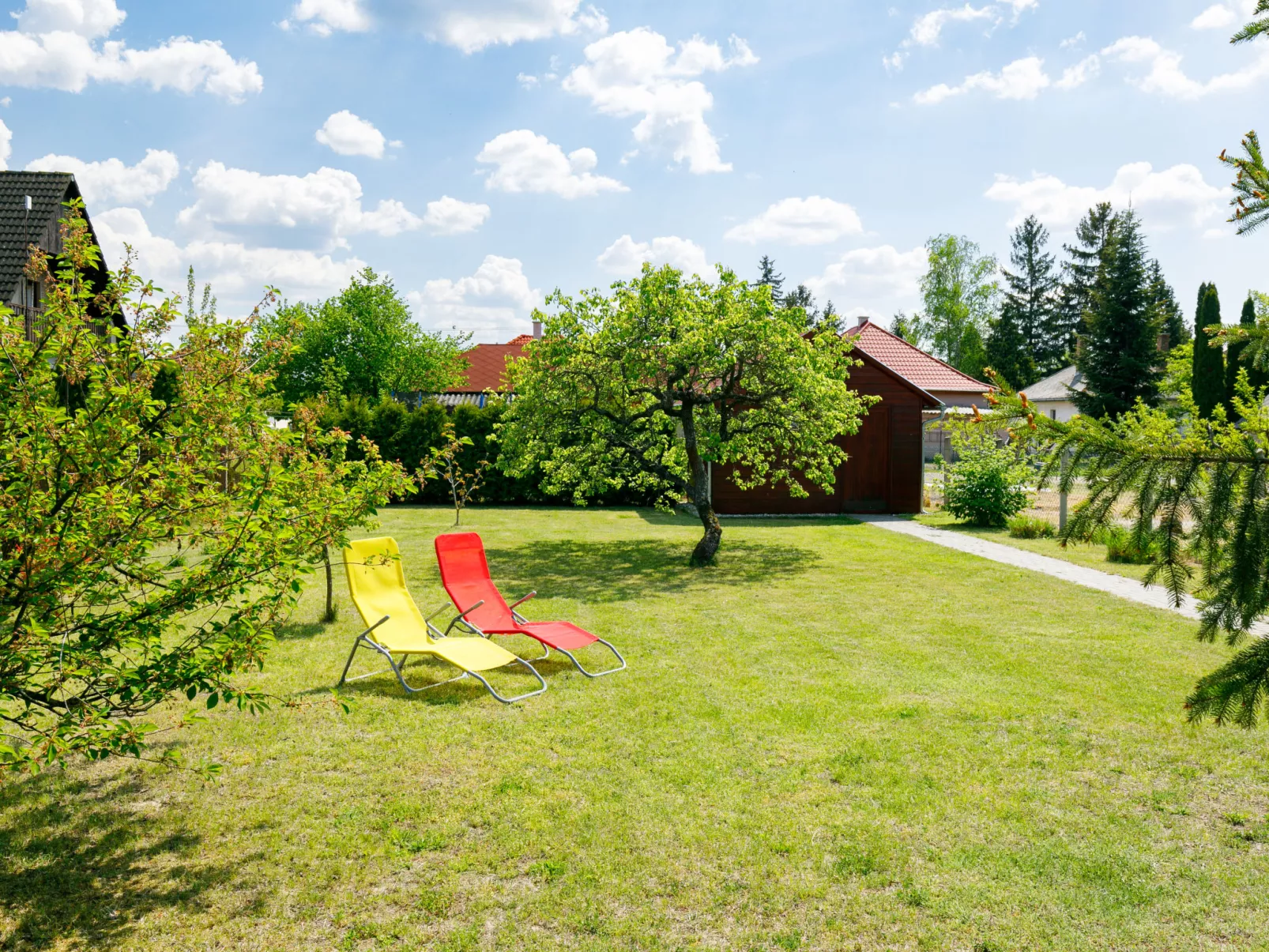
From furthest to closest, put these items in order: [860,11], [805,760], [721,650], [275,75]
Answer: [275,75] → [860,11] → [721,650] → [805,760]

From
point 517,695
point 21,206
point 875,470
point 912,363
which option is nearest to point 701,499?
point 517,695

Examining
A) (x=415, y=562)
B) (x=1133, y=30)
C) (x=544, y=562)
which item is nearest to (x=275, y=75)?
(x=415, y=562)

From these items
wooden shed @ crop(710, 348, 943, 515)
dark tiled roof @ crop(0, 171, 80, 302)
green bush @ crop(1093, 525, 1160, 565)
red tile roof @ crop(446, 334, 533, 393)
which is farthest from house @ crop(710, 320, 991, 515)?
red tile roof @ crop(446, 334, 533, 393)

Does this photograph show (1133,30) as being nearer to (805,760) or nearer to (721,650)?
(805,760)

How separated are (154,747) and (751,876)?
3953mm

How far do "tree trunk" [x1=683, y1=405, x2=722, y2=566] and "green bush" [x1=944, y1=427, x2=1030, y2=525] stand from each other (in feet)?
22.4

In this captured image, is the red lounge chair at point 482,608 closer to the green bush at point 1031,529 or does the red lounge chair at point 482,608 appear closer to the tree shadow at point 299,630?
the tree shadow at point 299,630

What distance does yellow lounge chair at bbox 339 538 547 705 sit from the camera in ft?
21.4

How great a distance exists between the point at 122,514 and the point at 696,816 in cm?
306

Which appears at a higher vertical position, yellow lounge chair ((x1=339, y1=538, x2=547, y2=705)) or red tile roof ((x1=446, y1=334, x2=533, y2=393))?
red tile roof ((x1=446, y1=334, x2=533, y2=393))

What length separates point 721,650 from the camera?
776 centimetres

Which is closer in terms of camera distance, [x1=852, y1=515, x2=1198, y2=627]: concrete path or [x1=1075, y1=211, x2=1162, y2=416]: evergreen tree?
[x1=852, y1=515, x2=1198, y2=627]: concrete path

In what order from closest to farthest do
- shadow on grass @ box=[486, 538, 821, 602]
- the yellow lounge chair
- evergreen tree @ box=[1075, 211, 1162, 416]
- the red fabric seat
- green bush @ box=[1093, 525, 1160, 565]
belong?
green bush @ box=[1093, 525, 1160, 565] < the yellow lounge chair < the red fabric seat < shadow on grass @ box=[486, 538, 821, 602] < evergreen tree @ box=[1075, 211, 1162, 416]

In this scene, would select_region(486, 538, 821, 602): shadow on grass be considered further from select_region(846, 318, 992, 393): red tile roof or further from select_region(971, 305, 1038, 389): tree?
select_region(971, 305, 1038, 389): tree
